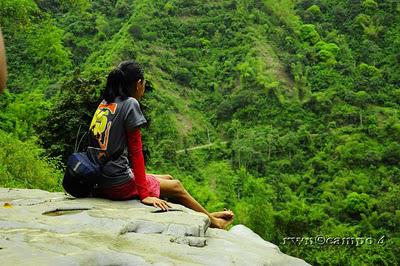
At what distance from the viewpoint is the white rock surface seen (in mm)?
2471

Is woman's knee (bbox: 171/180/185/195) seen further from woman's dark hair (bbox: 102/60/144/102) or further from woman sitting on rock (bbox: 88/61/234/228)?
woman's dark hair (bbox: 102/60/144/102)

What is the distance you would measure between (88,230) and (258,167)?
37.6m

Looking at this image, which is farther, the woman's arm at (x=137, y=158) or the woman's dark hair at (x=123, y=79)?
the woman's dark hair at (x=123, y=79)

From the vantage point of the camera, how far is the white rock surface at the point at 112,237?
8.11 feet

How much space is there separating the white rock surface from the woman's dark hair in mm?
815

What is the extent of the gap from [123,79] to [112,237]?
1.33 m

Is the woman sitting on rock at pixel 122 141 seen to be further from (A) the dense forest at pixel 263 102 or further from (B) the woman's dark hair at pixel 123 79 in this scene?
(A) the dense forest at pixel 263 102

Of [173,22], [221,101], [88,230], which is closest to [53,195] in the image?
[88,230]

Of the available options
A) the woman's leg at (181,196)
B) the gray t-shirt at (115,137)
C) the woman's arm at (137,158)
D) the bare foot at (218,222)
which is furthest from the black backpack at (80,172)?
the bare foot at (218,222)

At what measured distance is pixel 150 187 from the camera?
3.77 m

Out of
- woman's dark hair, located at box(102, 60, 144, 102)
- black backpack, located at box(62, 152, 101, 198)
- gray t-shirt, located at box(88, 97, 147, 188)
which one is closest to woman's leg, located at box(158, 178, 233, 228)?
gray t-shirt, located at box(88, 97, 147, 188)

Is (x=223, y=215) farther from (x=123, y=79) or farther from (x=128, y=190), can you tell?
(x=123, y=79)

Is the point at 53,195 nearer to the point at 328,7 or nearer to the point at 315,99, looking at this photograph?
the point at 315,99

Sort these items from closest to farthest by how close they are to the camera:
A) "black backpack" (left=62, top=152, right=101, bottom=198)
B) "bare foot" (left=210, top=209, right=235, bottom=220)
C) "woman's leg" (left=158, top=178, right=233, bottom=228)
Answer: "black backpack" (left=62, top=152, right=101, bottom=198), "woman's leg" (left=158, top=178, right=233, bottom=228), "bare foot" (left=210, top=209, right=235, bottom=220)
